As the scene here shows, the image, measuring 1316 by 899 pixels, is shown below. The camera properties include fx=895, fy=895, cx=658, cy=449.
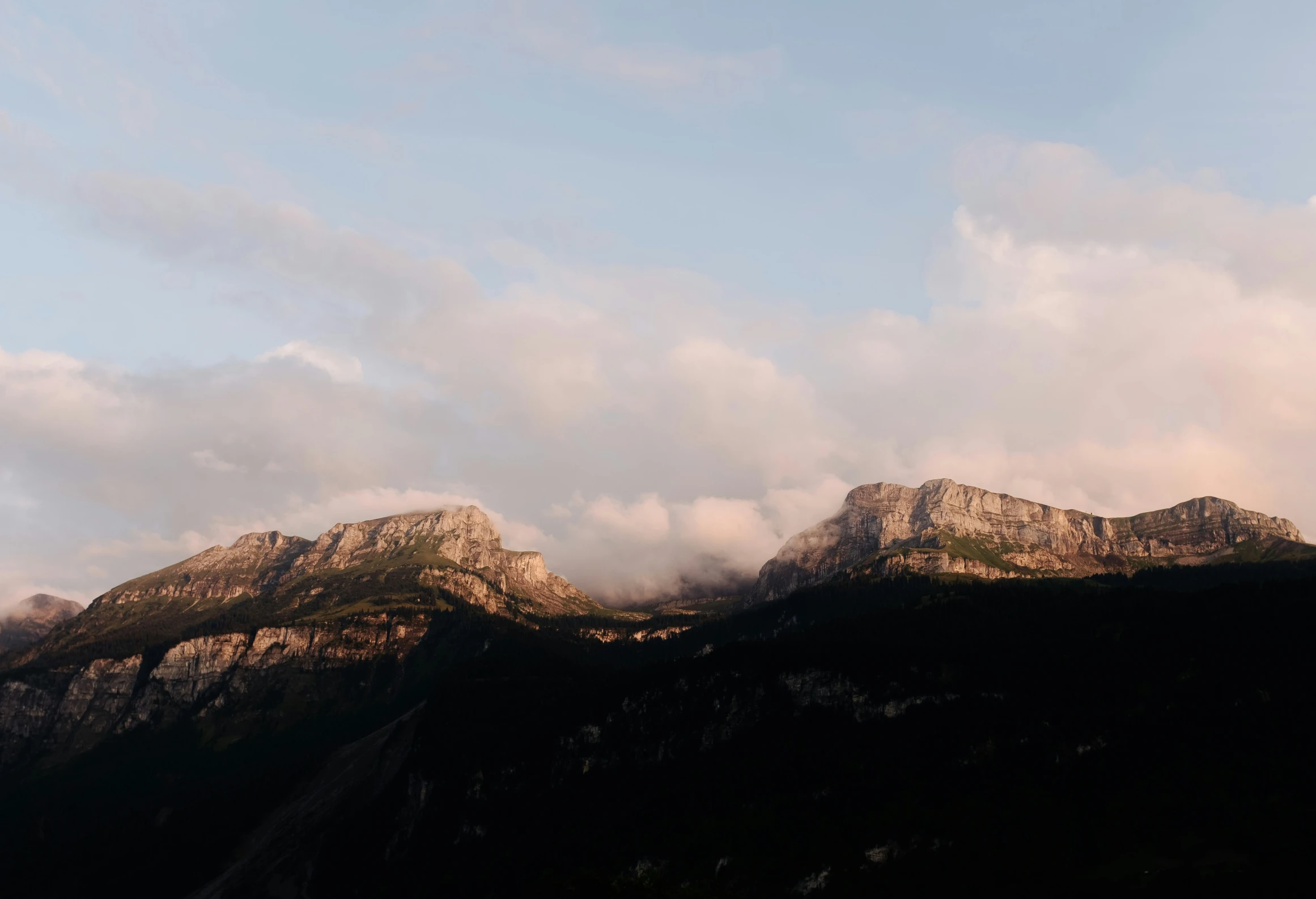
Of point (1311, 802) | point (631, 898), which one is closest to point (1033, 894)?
point (1311, 802)

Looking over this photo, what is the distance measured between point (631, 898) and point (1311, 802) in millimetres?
147755

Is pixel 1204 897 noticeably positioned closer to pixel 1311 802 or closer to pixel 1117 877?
pixel 1117 877

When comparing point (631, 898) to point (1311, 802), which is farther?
point (1311, 802)

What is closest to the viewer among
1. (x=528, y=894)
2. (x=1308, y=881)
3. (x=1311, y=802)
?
(x=1308, y=881)

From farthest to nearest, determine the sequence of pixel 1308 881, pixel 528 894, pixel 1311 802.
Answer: pixel 1311 802
pixel 528 894
pixel 1308 881

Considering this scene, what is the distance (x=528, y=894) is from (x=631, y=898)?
23.2 meters

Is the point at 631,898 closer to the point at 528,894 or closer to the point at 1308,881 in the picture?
the point at 528,894

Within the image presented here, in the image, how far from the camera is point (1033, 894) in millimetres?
186250

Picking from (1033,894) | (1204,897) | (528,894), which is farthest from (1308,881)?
(528,894)

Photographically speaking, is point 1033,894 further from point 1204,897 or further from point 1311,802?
point 1311,802

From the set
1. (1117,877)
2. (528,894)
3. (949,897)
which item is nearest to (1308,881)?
(1117,877)

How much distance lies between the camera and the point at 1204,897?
16562 centimetres

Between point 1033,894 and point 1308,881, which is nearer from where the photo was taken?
point 1308,881

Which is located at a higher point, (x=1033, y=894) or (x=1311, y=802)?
(x=1311, y=802)
